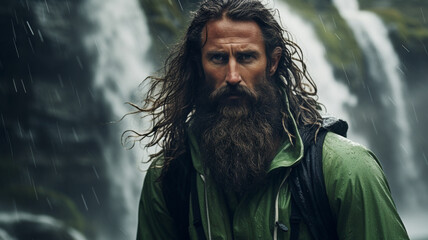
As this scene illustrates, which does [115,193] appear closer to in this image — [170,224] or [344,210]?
[170,224]

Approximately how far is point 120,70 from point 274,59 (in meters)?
7.43

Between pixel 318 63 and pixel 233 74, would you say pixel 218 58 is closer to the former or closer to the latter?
pixel 233 74

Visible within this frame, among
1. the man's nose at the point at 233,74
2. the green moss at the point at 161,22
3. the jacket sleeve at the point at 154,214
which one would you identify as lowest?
the jacket sleeve at the point at 154,214

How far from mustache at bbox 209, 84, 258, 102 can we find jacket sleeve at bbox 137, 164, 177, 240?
45 centimetres

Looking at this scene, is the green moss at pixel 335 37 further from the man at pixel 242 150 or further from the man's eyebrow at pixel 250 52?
the man's eyebrow at pixel 250 52

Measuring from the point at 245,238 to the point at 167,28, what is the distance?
7.87 m

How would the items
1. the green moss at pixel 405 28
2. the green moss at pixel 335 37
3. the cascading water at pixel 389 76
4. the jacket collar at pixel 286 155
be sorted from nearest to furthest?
the jacket collar at pixel 286 155 < the green moss at pixel 335 37 < the green moss at pixel 405 28 < the cascading water at pixel 389 76

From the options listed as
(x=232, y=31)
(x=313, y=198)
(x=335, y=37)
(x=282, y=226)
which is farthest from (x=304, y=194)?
(x=335, y=37)

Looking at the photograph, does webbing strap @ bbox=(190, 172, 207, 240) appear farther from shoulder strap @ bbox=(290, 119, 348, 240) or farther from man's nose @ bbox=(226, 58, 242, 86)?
man's nose @ bbox=(226, 58, 242, 86)

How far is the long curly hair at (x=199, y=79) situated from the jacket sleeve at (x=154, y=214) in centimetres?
10

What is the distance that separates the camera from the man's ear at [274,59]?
241cm

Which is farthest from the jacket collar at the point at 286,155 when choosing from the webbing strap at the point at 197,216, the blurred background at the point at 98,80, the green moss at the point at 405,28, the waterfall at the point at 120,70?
the green moss at the point at 405,28

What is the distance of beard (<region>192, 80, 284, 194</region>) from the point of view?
7.46ft

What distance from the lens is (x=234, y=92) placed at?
228 cm
